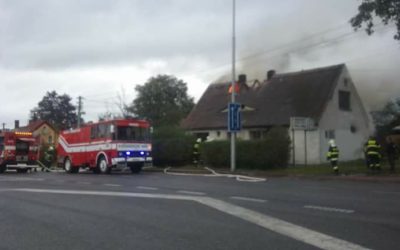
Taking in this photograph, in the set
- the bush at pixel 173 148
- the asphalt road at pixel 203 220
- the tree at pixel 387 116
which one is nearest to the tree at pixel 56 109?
the tree at pixel 387 116

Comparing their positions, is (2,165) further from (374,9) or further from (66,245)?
(66,245)

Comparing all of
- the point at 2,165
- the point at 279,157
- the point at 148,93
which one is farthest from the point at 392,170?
the point at 148,93

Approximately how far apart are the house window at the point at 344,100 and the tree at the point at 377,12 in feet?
47.6

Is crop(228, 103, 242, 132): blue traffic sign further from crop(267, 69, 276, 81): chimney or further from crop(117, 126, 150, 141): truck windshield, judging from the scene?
crop(267, 69, 276, 81): chimney

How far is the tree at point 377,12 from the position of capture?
945 inches

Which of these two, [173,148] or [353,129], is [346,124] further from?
[173,148]

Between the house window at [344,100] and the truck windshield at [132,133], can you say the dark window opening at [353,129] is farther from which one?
the truck windshield at [132,133]

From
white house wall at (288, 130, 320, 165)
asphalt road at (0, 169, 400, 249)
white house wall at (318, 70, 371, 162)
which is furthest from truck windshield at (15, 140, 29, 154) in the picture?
asphalt road at (0, 169, 400, 249)

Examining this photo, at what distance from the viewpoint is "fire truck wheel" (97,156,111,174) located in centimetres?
2813

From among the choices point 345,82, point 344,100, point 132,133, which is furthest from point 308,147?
point 132,133

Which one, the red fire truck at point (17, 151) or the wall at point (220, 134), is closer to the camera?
the red fire truck at point (17, 151)

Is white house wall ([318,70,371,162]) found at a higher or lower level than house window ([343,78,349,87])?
lower

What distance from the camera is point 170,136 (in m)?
32.8

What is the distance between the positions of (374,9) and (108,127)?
44.2 feet
